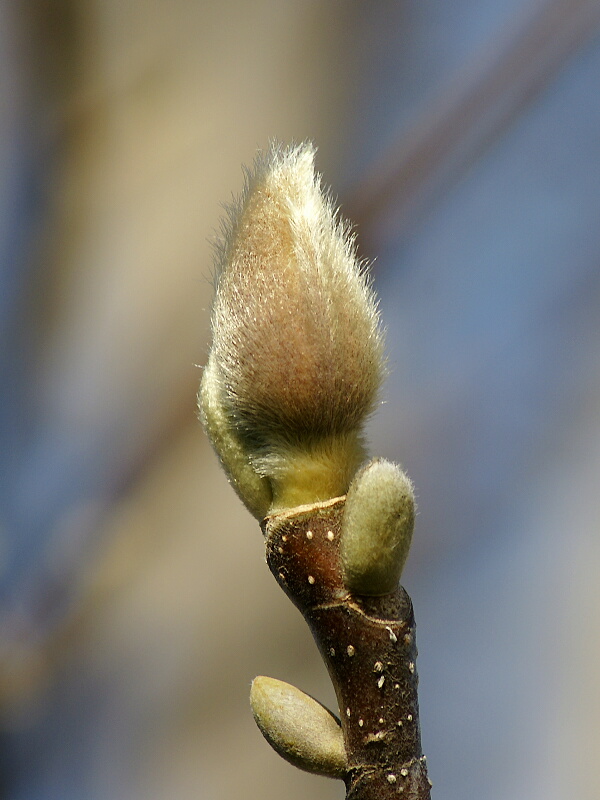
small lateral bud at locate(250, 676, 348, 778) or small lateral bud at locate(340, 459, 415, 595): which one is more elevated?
small lateral bud at locate(340, 459, 415, 595)

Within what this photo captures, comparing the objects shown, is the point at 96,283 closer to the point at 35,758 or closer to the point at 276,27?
the point at 276,27

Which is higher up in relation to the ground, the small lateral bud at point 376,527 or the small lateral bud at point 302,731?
the small lateral bud at point 376,527

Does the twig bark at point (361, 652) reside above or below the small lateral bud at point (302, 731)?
above

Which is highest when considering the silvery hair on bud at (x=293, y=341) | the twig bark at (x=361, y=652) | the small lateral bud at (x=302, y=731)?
the silvery hair on bud at (x=293, y=341)

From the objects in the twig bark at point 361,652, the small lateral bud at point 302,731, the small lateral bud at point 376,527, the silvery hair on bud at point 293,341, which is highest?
the silvery hair on bud at point 293,341
